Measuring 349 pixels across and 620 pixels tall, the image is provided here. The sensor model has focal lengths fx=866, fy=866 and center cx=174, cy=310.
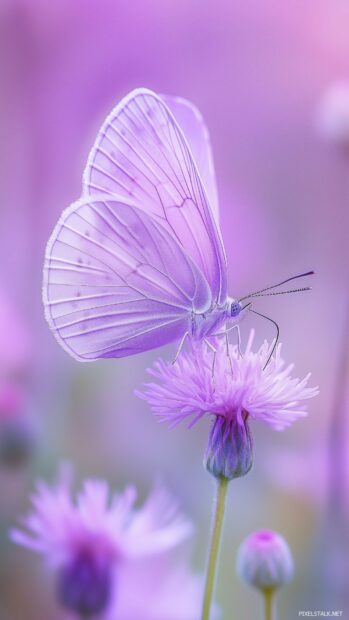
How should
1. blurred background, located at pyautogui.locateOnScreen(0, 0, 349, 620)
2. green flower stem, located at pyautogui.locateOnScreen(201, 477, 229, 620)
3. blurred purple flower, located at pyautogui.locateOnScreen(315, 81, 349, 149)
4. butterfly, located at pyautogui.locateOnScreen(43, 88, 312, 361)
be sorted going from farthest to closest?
blurred purple flower, located at pyautogui.locateOnScreen(315, 81, 349, 149), blurred background, located at pyautogui.locateOnScreen(0, 0, 349, 620), butterfly, located at pyautogui.locateOnScreen(43, 88, 312, 361), green flower stem, located at pyautogui.locateOnScreen(201, 477, 229, 620)

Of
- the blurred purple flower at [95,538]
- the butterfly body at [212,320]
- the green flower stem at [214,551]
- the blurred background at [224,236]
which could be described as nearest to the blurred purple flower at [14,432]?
the blurred background at [224,236]

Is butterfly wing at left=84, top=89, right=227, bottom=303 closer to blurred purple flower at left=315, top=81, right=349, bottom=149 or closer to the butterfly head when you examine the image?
the butterfly head

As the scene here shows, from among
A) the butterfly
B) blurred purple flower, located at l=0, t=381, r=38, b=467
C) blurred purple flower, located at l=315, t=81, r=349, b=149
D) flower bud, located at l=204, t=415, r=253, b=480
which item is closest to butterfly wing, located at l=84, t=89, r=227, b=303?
the butterfly

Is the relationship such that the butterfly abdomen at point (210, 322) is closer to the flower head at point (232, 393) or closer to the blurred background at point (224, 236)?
the flower head at point (232, 393)

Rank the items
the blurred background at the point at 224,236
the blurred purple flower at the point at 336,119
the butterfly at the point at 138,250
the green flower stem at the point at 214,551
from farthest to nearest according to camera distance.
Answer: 1. the blurred purple flower at the point at 336,119
2. the blurred background at the point at 224,236
3. the butterfly at the point at 138,250
4. the green flower stem at the point at 214,551

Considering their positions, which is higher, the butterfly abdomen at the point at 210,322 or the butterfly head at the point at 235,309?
the butterfly head at the point at 235,309

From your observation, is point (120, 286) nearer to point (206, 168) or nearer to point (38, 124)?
point (206, 168)

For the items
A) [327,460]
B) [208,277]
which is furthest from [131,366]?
[208,277]
